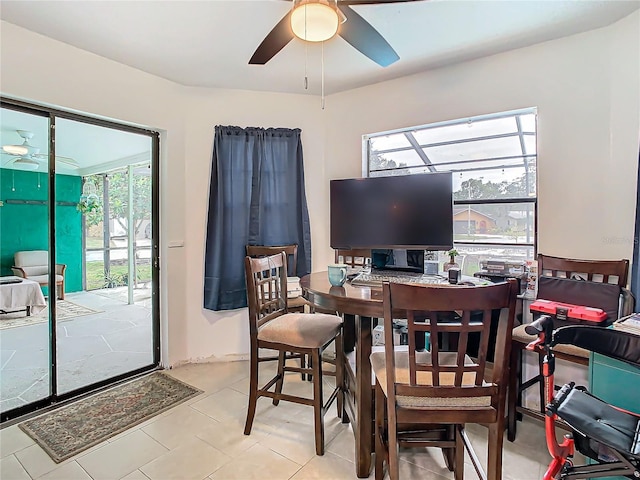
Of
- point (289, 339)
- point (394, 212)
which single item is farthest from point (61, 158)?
point (394, 212)

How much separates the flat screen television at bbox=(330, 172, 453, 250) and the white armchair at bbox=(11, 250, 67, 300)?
7.24 ft

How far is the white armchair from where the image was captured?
262 cm

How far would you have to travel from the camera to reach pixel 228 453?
6.48ft

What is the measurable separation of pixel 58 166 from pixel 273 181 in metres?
1.73

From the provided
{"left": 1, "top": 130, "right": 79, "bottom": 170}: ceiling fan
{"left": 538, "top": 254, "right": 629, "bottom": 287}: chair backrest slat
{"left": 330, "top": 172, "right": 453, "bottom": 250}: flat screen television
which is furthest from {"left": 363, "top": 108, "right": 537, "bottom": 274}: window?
{"left": 1, "top": 130, "right": 79, "bottom": 170}: ceiling fan

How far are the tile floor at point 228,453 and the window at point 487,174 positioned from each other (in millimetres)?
1294

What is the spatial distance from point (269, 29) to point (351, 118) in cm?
127

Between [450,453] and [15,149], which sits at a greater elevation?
[15,149]

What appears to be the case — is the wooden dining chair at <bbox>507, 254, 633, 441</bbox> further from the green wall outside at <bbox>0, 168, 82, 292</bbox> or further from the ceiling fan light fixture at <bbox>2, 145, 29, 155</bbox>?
the ceiling fan light fixture at <bbox>2, 145, 29, 155</bbox>

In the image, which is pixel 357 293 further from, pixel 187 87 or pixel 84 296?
pixel 84 296

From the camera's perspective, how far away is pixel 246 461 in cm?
191

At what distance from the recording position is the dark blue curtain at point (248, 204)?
324 cm

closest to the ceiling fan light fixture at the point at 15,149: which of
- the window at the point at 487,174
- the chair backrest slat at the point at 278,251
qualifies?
the chair backrest slat at the point at 278,251

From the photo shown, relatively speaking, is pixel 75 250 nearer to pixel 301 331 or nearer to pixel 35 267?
pixel 35 267
